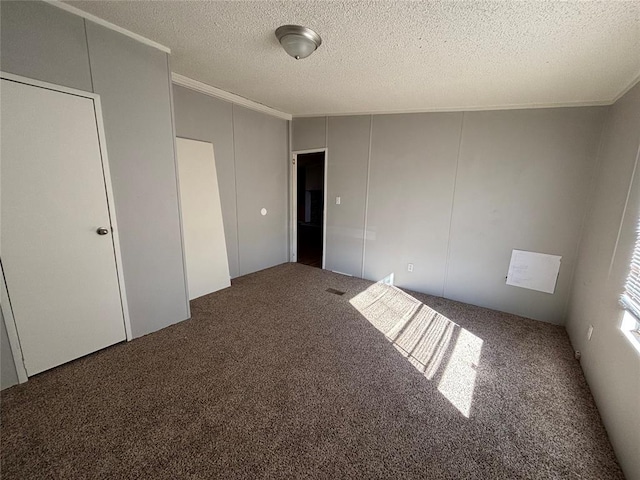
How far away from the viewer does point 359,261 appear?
4219mm

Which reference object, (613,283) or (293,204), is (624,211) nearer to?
(613,283)

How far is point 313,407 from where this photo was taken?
5.67 ft

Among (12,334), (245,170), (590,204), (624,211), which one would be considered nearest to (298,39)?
(245,170)

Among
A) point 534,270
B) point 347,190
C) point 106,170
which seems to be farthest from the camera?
point 347,190

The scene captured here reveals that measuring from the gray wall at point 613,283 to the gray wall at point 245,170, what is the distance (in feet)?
12.8

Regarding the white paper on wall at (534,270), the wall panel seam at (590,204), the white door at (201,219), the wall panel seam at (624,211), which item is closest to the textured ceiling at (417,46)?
the wall panel seam at (590,204)

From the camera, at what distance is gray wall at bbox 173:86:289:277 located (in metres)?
3.24

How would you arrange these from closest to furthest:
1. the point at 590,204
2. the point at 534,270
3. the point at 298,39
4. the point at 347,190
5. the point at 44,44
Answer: the point at 44,44 < the point at 298,39 < the point at 590,204 < the point at 534,270 < the point at 347,190

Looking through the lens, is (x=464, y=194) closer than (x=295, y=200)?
Yes

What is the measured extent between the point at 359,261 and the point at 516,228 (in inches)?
81.7

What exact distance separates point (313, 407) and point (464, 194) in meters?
2.93

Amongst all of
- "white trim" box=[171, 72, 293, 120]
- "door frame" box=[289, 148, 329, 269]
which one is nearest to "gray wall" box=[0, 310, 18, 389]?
"white trim" box=[171, 72, 293, 120]

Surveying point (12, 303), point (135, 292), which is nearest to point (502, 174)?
point (135, 292)

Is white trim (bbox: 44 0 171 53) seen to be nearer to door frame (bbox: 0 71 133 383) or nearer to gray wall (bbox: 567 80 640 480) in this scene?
door frame (bbox: 0 71 133 383)
